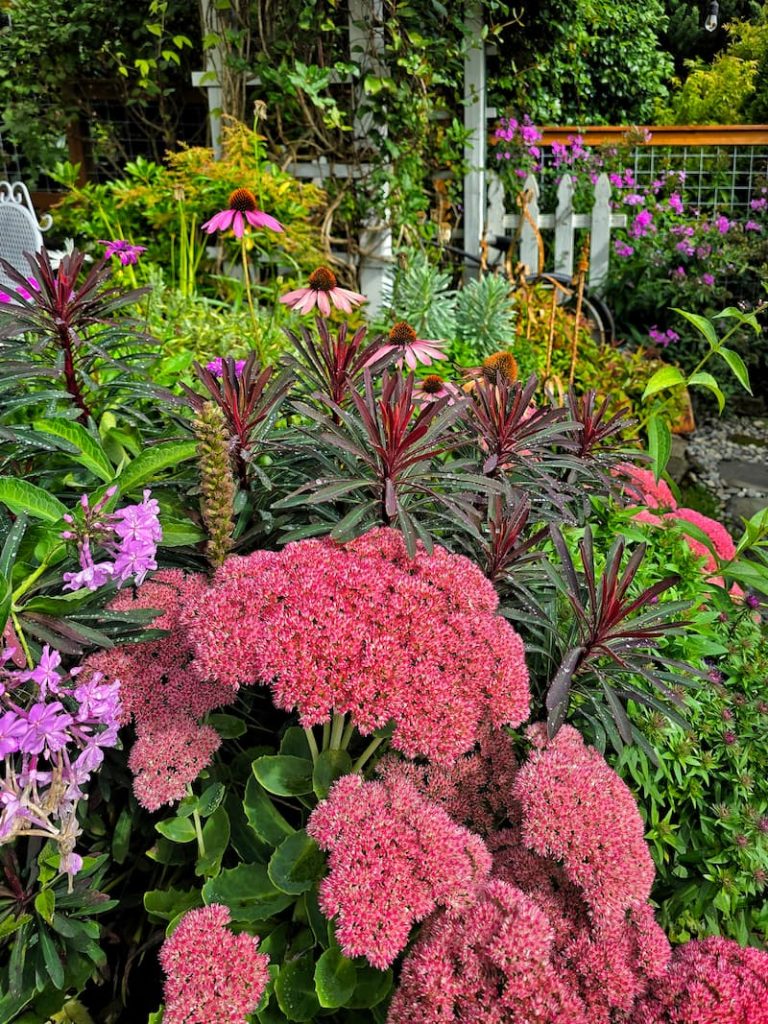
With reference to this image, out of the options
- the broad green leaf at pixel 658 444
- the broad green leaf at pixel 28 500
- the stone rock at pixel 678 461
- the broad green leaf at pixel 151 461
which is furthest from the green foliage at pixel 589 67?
the broad green leaf at pixel 28 500

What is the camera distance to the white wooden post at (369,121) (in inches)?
161

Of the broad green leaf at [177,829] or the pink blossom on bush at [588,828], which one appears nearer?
the pink blossom on bush at [588,828]

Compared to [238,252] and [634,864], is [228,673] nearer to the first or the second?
[634,864]

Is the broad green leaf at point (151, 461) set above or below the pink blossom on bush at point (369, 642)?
above

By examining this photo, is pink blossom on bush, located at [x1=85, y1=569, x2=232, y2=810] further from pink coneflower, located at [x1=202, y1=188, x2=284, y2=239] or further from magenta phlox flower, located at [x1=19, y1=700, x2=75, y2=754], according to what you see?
pink coneflower, located at [x1=202, y1=188, x2=284, y2=239]

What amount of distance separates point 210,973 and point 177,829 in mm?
Answer: 229

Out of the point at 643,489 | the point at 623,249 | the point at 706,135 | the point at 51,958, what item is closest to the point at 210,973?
the point at 51,958

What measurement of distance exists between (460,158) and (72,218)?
91.5 inches

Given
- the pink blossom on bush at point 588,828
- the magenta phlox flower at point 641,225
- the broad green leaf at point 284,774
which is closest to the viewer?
the pink blossom on bush at point 588,828

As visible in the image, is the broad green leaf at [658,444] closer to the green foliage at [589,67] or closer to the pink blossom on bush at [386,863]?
the pink blossom on bush at [386,863]

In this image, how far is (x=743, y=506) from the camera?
391 centimetres

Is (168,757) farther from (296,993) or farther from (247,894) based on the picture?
(296,993)

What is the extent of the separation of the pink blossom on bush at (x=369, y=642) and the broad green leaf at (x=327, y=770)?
0.36ft

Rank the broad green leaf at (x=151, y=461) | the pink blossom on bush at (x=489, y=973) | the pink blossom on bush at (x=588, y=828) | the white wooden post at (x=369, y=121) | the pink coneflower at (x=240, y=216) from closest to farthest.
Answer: the pink blossom on bush at (x=489, y=973), the pink blossom on bush at (x=588, y=828), the broad green leaf at (x=151, y=461), the pink coneflower at (x=240, y=216), the white wooden post at (x=369, y=121)
